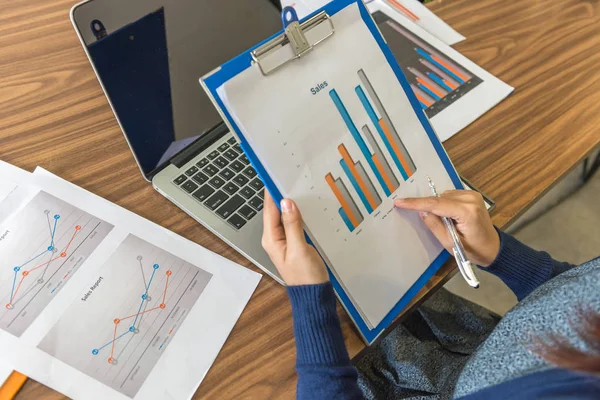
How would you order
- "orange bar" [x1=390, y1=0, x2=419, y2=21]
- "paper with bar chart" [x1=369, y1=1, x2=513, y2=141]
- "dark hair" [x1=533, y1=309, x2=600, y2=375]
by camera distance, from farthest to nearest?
1. "orange bar" [x1=390, y1=0, x2=419, y2=21]
2. "paper with bar chart" [x1=369, y1=1, x2=513, y2=141]
3. "dark hair" [x1=533, y1=309, x2=600, y2=375]

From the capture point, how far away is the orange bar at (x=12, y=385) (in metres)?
0.43

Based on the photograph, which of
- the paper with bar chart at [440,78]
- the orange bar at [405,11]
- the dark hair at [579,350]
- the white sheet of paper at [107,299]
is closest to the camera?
the dark hair at [579,350]

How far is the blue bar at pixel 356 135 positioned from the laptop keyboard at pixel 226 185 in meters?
0.14

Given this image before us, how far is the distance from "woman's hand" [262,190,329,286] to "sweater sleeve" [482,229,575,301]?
0.24m

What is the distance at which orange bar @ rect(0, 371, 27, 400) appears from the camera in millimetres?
430

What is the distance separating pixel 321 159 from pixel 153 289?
23 centimetres

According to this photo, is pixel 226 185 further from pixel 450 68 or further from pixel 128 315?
pixel 450 68

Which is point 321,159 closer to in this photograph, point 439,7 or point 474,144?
point 474,144

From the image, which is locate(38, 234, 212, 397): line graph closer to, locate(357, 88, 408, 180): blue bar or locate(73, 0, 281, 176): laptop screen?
locate(73, 0, 281, 176): laptop screen

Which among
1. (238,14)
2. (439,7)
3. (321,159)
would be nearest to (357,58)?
(321,159)

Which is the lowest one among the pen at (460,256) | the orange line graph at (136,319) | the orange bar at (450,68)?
the pen at (460,256)

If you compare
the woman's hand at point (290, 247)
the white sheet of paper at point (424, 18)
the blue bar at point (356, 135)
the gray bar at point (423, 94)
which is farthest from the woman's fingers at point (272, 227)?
the white sheet of paper at point (424, 18)

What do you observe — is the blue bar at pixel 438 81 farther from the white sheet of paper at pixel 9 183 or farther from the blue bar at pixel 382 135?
the white sheet of paper at pixel 9 183

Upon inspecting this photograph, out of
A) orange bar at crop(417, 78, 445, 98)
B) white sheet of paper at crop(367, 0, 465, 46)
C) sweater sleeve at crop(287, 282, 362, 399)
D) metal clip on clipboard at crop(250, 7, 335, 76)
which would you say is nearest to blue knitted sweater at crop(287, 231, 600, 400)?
sweater sleeve at crop(287, 282, 362, 399)
